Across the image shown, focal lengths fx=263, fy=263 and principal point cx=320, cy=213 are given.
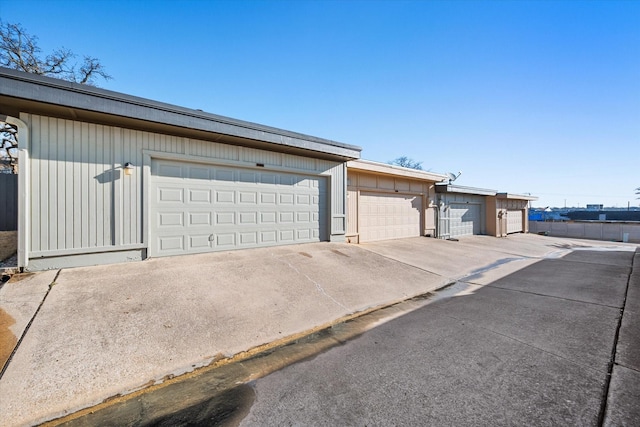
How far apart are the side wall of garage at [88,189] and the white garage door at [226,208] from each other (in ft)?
1.04

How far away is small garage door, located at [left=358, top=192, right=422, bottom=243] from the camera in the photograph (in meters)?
10.7

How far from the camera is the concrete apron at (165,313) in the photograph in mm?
2574

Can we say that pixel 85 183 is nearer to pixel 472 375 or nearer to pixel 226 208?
pixel 226 208

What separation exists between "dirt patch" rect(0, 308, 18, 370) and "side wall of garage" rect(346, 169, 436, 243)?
8208 millimetres

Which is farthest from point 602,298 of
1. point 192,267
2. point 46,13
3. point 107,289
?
point 46,13

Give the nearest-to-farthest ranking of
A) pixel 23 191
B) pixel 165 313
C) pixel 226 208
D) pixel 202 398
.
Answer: pixel 202 398 < pixel 165 313 < pixel 23 191 < pixel 226 208

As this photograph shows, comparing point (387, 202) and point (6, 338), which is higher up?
point (387, 202)

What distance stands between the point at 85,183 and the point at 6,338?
9.94ft

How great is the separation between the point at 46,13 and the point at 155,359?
9.99 metres

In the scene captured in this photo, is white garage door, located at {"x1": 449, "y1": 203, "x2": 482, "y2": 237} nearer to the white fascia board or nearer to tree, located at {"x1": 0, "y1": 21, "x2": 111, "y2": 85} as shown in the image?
the white fascia board

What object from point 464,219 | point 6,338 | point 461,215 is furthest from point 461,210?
point 6,338

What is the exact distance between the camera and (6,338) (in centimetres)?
303

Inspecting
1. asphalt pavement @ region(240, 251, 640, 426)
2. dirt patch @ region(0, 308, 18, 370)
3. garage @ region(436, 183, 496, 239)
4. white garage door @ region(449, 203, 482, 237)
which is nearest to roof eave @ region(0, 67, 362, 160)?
dirt patch @ region(0, 308, 18, 370)

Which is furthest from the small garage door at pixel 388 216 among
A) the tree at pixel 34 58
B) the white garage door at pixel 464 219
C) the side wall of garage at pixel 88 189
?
the tree at pixel 34 58
